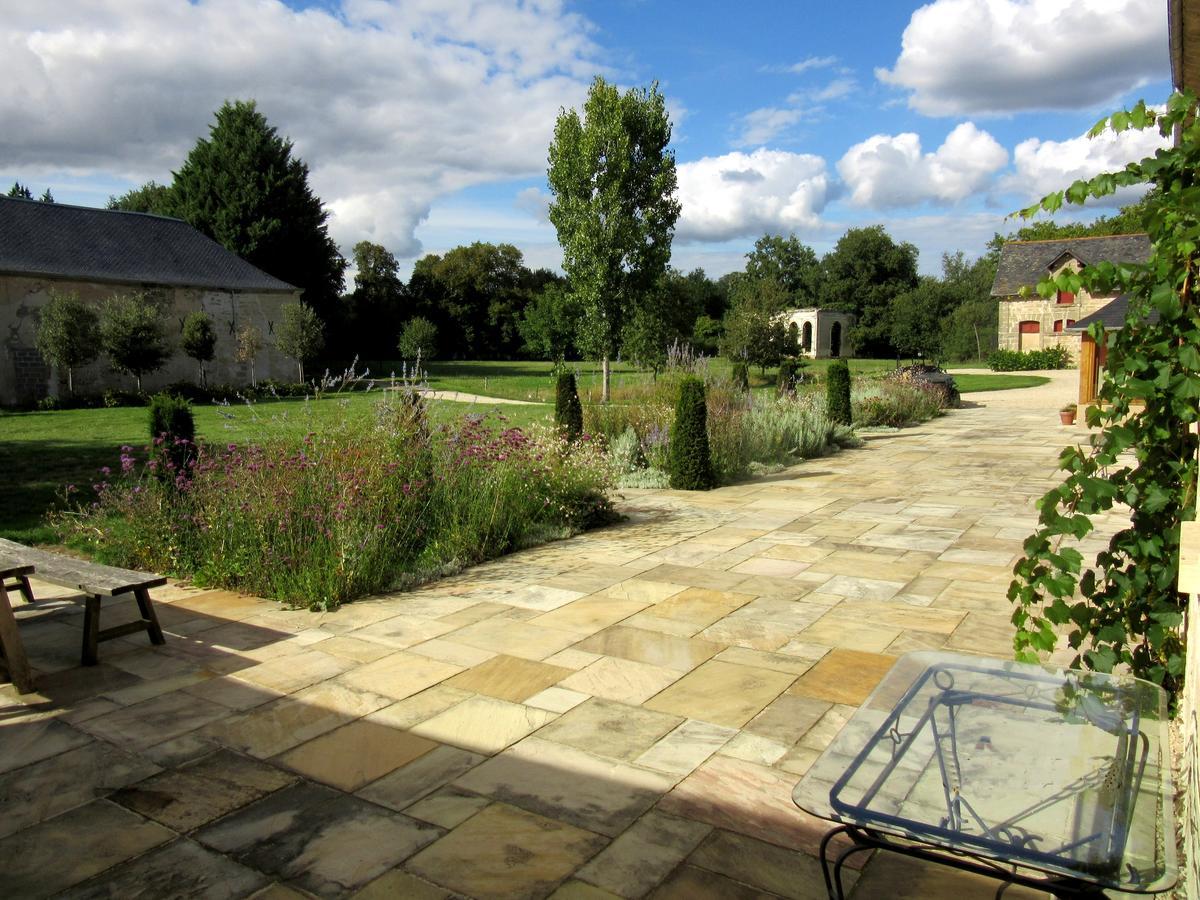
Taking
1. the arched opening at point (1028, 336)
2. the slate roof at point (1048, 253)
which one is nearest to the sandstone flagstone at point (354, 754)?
the slate roof at point (1048, 253)

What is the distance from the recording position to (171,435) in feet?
19.7

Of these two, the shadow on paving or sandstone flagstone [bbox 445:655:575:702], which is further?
sandstone flagstone [bbox 445:655:575:702]

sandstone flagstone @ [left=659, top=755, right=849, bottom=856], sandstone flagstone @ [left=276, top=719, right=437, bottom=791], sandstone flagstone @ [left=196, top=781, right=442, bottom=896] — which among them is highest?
sandstone flagstone @ [left=276, top=719, right=437, bottom=791]

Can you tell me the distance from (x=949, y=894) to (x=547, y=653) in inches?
86.5

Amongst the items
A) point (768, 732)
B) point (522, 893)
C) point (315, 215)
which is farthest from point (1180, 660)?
point (315, 215)

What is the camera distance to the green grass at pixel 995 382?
26.2 m

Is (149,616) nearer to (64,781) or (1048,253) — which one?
(64,781)

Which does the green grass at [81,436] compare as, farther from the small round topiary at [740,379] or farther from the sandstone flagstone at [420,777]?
the sandstone flagstone at [420,777]

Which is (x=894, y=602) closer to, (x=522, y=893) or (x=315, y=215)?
(x=522, y=893)

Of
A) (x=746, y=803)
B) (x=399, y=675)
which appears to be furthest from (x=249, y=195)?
(x=746, y=803)

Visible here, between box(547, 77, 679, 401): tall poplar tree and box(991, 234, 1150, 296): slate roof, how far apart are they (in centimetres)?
1774

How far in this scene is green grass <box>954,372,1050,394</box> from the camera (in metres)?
26.2

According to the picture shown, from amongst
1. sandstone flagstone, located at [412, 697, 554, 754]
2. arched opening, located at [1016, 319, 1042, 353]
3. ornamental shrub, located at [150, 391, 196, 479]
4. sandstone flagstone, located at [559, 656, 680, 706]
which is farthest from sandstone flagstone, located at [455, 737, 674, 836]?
arched opening, located at [1016, 319, 1042, 353]

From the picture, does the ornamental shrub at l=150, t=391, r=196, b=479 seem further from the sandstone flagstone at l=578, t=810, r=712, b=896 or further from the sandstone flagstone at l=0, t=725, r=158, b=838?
the sandstone flagstone at l=578, t=810, r=712, b=896
